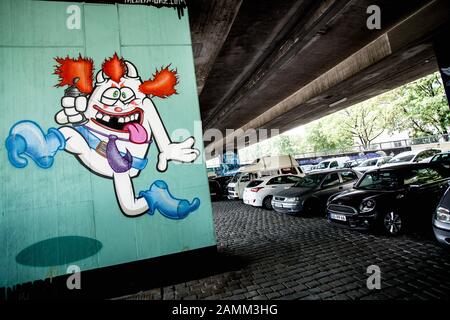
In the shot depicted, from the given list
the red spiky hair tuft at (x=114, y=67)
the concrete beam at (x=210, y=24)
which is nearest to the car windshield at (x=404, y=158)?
the concrete beam at (x=210, y=24)

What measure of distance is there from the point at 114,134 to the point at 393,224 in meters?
6.48

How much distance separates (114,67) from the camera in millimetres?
4988

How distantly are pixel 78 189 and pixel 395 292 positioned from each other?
211 inches

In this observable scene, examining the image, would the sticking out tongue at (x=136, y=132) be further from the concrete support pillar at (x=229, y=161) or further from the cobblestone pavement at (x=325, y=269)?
the concrete support pillar at (x=229, y=161)

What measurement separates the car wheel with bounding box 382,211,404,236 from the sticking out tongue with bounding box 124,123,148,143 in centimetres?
569

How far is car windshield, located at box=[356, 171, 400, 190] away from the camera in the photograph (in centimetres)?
621

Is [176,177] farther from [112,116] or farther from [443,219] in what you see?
[443,219]

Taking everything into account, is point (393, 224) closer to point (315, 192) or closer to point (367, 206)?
point (367, 206)

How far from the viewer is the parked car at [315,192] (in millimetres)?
8523

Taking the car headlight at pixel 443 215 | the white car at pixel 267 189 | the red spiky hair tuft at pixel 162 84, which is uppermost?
the red spiky hair tuft at pixel 162 84

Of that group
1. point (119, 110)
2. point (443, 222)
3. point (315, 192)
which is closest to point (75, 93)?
point (119, 110)

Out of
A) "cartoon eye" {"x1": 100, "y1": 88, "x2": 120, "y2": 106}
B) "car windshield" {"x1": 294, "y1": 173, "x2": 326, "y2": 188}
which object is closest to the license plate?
"car windshield" {"x1": 294, "y1": 173, "x2": 326, "y2": 188}

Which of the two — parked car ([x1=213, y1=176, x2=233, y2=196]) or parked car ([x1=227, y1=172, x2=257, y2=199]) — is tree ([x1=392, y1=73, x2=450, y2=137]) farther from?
parked car ([x1=213, y1=176, x2=233, y2=196])

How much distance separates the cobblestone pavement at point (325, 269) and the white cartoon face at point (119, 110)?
296 centimetres
